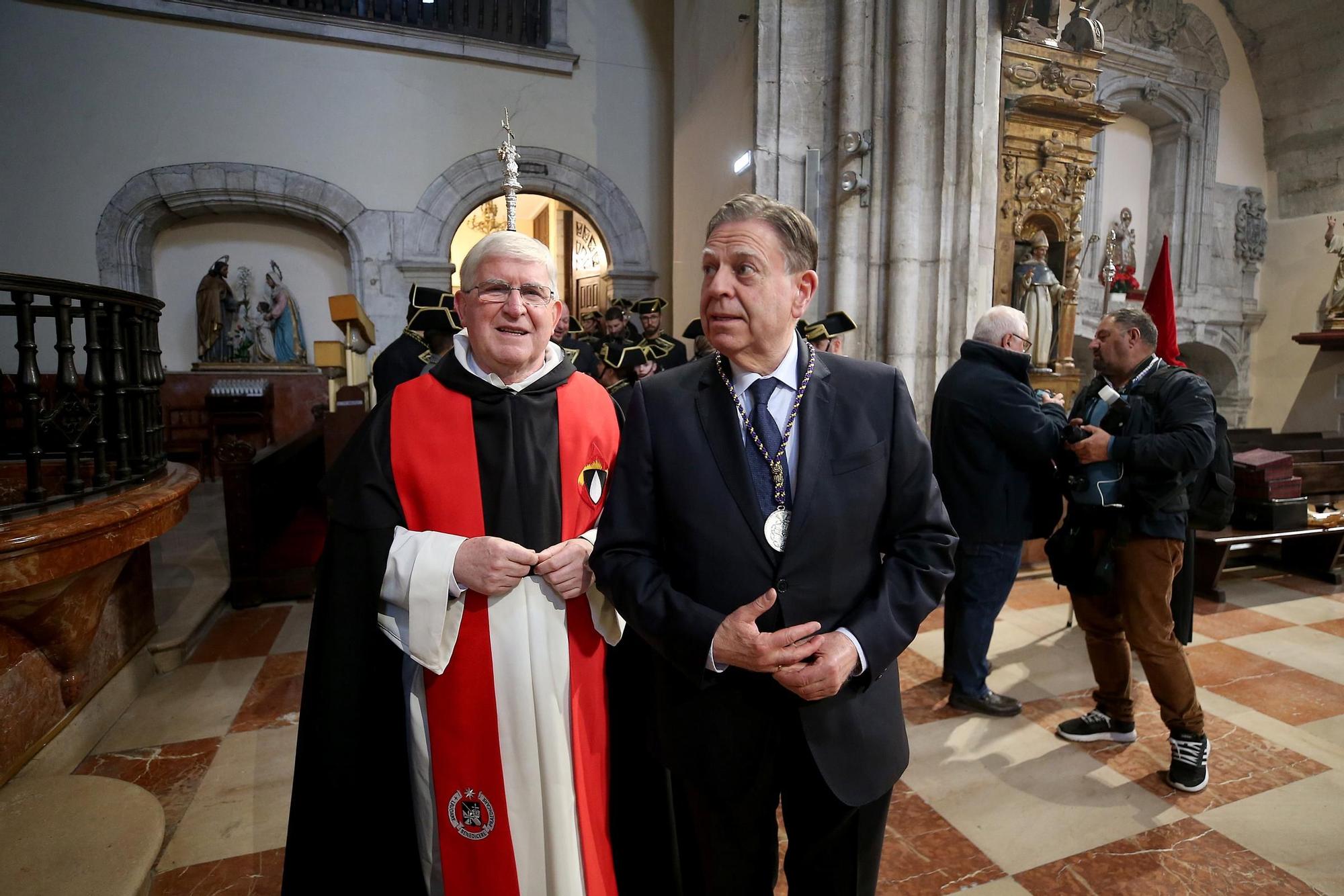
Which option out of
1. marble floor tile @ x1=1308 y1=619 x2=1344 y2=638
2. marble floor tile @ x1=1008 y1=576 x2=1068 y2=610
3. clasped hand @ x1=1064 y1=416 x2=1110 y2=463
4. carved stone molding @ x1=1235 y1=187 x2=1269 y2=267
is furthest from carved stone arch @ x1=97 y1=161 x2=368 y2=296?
carved stone molding @ x1=1235 y1=187 x2=1269 y2=267

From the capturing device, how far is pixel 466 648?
156cm

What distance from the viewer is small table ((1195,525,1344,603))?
468 cm

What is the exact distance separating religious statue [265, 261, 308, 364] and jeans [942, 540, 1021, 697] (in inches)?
355

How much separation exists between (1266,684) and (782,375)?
142 inches

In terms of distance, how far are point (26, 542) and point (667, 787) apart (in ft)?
6.44

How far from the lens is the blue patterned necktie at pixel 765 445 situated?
4.35 feet

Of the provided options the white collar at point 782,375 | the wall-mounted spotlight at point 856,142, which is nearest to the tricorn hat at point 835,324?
the wall-mounted spotlight at point 856,142

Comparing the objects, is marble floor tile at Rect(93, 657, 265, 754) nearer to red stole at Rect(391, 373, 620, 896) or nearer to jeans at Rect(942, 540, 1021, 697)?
red stole at Rect(391, 373, 620, 896)

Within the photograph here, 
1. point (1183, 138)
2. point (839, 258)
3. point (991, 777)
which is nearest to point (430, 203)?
point (839, 258)

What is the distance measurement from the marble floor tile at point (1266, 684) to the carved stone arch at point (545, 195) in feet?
26.5

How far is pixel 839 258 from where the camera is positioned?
18.0 ft

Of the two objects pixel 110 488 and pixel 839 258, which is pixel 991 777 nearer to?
pixel 110 488

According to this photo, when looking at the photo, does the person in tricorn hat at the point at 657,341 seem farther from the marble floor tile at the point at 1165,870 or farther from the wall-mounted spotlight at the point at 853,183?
the marble floor tile at the point at 1165,870

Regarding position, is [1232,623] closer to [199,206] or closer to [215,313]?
[215,313]
